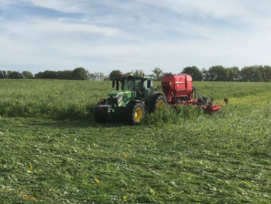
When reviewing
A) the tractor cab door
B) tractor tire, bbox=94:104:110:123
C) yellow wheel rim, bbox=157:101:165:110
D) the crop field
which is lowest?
the crop field

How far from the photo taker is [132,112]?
1028 cm

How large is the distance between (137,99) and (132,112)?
4.52ft

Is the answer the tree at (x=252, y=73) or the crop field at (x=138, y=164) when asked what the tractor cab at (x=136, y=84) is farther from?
the tree at (x=252, y=73)

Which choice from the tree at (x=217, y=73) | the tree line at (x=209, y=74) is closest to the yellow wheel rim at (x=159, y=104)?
the tree line at (x=209, y=74)

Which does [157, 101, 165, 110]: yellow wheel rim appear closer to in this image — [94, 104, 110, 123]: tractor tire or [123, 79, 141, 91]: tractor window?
[123, 79, 141, 91]: tractor window

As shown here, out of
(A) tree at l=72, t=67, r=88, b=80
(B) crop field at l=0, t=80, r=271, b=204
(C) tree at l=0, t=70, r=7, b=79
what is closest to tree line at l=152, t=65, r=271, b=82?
(A) tree at l=72, t=67, r=88, b=80

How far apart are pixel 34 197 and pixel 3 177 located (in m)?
1.00

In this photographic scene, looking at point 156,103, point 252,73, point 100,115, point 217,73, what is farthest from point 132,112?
point 252,73

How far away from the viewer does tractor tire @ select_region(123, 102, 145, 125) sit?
10.3 meters

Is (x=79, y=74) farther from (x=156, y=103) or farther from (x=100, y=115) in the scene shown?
(x=100, y=115)

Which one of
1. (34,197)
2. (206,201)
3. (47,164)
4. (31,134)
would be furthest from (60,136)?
(206,201)

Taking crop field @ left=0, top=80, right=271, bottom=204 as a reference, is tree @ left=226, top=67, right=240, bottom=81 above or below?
Result: above

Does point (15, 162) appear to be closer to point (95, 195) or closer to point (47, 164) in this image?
point (47, 164)

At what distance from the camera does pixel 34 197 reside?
153 inches
